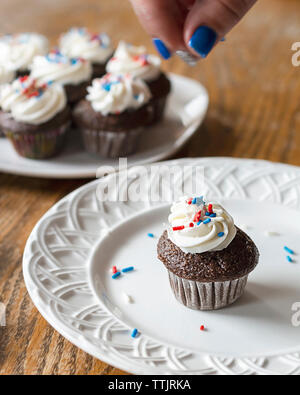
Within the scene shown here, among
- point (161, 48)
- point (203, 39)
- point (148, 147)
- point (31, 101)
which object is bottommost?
point (148, 147)

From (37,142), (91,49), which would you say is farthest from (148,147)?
(91,49)

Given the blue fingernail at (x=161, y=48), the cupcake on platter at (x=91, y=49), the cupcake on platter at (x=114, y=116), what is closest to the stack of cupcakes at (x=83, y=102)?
the cupcake on platter at (x=114, y=116)

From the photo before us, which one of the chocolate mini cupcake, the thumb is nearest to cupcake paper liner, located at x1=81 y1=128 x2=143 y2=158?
the thumb

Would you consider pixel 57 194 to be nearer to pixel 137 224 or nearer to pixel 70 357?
pixel 137 224

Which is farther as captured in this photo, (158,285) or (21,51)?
(21,51)

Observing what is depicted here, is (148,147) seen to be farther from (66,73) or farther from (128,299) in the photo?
(128,299)

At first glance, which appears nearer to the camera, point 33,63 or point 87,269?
point 87,269

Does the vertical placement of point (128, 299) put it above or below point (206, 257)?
below

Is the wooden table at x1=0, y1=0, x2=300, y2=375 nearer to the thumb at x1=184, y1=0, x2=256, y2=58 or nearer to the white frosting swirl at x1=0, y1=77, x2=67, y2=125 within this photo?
the white frosting swirl at x1=0, y1=77, x2=67, y2=125

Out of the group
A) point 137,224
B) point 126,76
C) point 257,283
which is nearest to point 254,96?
point 126,76
